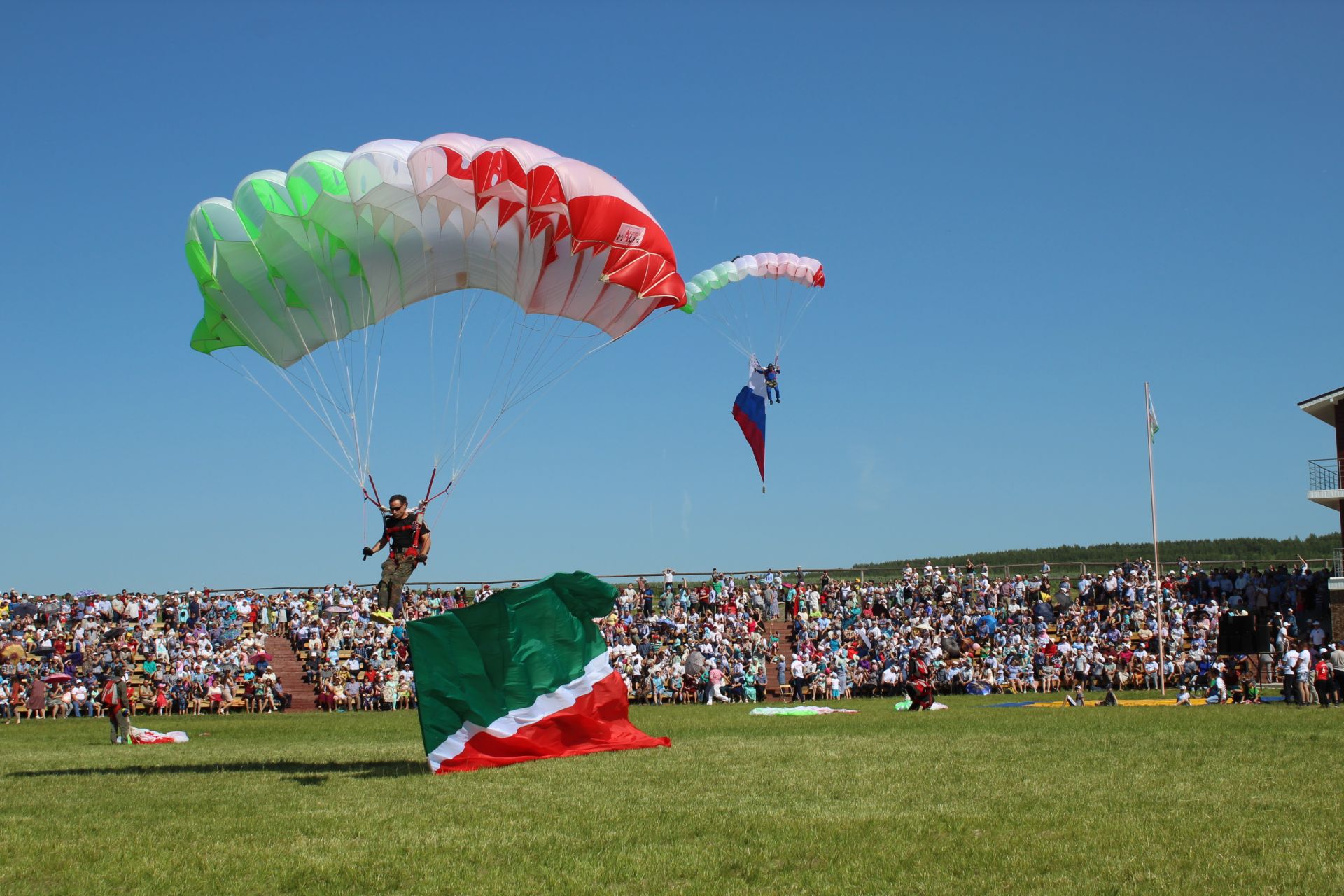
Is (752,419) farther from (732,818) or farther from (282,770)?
(732,818)

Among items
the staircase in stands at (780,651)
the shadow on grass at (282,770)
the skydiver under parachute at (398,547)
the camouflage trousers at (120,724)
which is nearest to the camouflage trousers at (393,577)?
the skydiver under parachute at (398,547)

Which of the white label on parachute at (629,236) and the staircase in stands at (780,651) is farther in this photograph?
the staircase in stands at (780,651)

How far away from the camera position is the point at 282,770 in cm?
1361

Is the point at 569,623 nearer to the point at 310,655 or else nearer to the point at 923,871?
the point at 923,871

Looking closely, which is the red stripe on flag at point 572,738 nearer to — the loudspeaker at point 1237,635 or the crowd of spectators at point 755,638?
the crowd of spectators at point 755,638

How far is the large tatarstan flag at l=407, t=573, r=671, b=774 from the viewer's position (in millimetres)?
13125

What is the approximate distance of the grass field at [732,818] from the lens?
7672 mm

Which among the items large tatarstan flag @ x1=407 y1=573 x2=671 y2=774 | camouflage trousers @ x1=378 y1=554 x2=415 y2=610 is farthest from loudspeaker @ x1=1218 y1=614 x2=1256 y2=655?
camouflage trousers @ x1=378 y1=554 x2=415 y2=610

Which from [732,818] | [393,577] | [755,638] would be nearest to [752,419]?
[755,638]

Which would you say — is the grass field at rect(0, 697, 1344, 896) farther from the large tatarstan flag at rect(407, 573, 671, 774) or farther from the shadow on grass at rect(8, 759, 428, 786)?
the large tatarstan flag at rect(407, 573, 671, 774)

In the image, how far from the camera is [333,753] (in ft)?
50.8

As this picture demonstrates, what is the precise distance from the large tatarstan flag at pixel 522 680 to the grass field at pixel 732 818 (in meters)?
0.50

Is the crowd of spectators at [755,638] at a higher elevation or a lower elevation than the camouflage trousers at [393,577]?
lower

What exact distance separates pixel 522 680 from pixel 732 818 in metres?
4.79
